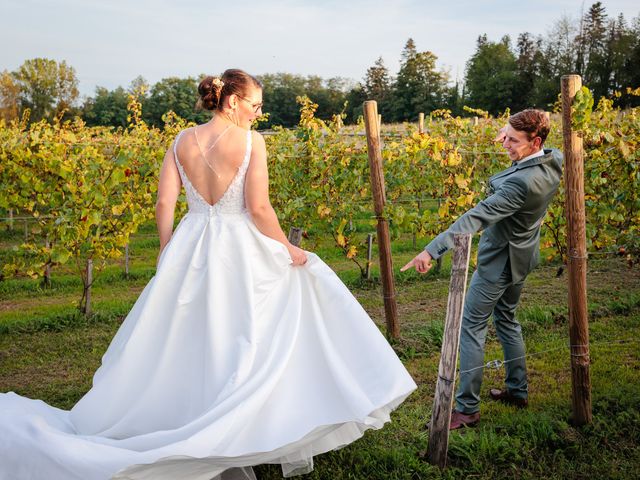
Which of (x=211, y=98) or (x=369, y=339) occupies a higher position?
(x=211, y=98)

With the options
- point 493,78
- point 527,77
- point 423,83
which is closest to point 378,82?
point 423,83

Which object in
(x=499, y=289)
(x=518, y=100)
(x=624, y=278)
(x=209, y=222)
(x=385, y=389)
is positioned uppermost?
(x=518, y=100)

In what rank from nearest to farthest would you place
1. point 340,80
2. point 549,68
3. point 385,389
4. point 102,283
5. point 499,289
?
point 385,389, point 499,289, point 102,283, point 549,68, point 340,80

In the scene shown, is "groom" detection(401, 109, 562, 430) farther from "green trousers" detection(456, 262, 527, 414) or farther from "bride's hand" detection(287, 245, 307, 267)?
"bride's hand" detection(287, 245, 307, 267)

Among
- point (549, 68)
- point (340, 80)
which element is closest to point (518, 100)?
point (549, 68)

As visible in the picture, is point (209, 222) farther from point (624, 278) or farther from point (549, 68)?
point (549, 68)

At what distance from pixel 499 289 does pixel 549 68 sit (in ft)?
180

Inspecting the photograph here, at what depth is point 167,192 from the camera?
313cm

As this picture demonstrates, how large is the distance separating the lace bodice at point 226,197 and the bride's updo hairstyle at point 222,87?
198 mm

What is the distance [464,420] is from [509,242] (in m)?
1.01

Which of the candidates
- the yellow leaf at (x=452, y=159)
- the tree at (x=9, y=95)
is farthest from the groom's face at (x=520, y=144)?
the tree at (x=9, y=95)

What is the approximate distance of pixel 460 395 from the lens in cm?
360

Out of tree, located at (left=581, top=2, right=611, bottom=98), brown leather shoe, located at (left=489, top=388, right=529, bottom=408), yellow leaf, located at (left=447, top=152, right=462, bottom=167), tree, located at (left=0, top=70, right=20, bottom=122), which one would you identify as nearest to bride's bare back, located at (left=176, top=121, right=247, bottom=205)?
brown leather shoe, located at (left=489, top=388, right=529, bottom=408)

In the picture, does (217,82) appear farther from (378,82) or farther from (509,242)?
(378,82)
